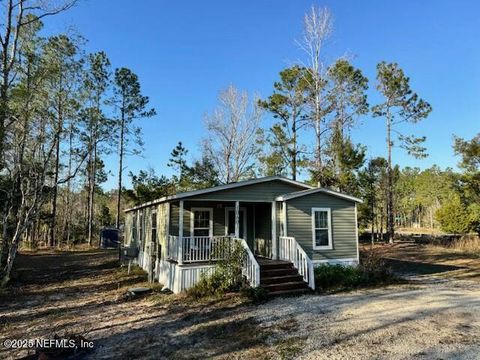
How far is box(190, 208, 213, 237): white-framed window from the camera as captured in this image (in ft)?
40.8

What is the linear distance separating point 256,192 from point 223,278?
323cm

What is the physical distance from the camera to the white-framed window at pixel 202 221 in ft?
40.8

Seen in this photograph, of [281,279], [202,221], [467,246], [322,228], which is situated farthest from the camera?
[467,246]

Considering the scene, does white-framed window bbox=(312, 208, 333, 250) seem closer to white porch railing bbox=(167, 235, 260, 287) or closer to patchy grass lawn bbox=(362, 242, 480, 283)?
white porch railing bbox=(167, 235, 260, 287)

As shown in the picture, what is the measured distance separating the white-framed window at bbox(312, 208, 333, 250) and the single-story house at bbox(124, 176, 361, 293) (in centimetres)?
3

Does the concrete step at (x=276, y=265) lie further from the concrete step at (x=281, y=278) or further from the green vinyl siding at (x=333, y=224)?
the green vinyl siding at (x=333, y=224)

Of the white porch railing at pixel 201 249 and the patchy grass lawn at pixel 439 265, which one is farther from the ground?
the white porch railing at pixel 201 249

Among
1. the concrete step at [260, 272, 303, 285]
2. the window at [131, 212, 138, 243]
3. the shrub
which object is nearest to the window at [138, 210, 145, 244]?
the window at [131, 212, 138, 243]

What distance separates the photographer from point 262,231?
1266 cm

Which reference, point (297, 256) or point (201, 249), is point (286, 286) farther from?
point (201, 249)

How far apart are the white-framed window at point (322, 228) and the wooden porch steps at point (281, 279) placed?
1715mm

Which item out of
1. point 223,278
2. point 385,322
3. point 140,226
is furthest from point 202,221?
point 385,322

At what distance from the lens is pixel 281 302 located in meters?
8.41

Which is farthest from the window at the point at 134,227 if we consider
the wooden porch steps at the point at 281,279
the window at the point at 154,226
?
the wooden porch steps at the point at 281,279
